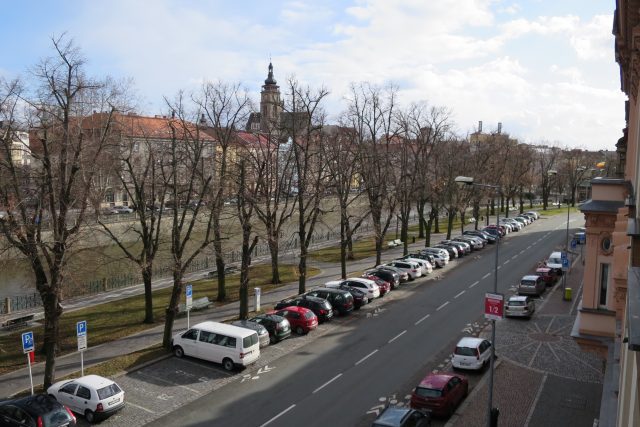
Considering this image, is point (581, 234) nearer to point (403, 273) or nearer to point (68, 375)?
point (403, 273)

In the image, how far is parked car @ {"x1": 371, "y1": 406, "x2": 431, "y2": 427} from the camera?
15.1 metres

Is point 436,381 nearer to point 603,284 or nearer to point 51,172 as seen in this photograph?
point 603,284

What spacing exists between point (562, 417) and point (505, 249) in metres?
35.6

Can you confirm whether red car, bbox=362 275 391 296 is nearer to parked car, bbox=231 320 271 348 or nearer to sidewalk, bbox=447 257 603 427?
sidewalk, bbox=447 257 603 427

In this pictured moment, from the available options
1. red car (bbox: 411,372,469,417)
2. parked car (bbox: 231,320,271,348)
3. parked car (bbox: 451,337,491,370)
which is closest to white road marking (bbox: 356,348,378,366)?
parked car (bbox: 451,337,491,370)

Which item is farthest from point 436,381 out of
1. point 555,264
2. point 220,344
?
point 555,264

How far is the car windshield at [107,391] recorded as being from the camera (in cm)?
1708

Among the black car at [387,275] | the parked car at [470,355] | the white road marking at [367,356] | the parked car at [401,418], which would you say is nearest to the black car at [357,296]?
A: the black car at [387,275]

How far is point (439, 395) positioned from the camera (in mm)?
17250

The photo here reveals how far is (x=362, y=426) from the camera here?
55.5 feet

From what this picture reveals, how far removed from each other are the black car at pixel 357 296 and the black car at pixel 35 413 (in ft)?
55.7

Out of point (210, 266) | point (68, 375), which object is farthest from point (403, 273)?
point (68, 375)

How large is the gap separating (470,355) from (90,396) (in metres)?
13.3

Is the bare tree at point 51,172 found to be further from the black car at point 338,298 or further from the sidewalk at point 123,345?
the black car at point 338,298
